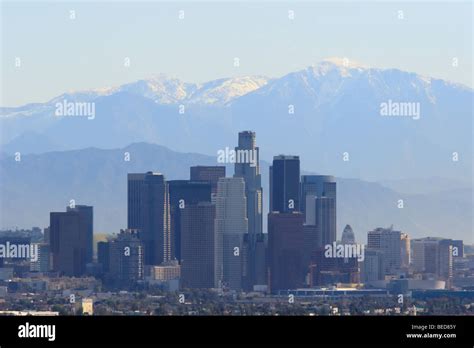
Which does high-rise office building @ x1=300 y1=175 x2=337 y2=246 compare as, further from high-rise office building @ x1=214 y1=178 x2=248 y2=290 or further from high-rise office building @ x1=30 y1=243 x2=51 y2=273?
high-rise office building @ x1=30 y1=243 x2=51 y2=273

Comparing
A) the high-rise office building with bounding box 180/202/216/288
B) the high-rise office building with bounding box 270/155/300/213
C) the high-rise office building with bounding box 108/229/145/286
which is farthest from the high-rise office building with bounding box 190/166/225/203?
the high-rise office building with bounding box 108/229/145/286

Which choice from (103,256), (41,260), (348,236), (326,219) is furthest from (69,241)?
(348,236)

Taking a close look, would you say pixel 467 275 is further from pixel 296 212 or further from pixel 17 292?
pixel 17 292

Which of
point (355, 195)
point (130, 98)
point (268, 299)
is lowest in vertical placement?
point (268, 299)

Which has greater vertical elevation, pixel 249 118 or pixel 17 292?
pixel 249 118

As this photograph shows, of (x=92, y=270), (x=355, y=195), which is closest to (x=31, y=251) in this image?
(x=92, y=270)
